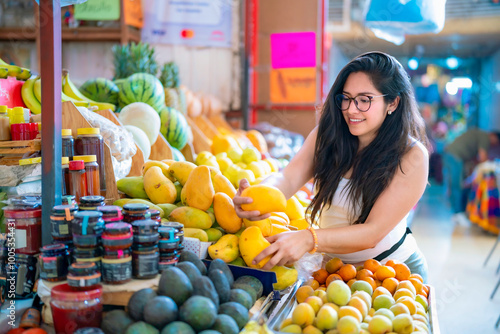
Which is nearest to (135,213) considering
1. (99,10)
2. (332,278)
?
(332,278)

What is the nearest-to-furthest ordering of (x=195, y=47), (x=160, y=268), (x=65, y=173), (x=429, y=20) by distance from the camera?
(x=160, y=268) → (x=65, y=173) → (x=429, y=20) → (x=195, y=47)

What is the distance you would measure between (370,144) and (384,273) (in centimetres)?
62

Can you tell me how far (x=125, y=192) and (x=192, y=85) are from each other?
3.50 metres

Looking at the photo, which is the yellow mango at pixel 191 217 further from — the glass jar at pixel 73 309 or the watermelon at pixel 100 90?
the watermelon at pixel 100 90

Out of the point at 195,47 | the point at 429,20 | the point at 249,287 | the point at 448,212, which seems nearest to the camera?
the point at 249,287

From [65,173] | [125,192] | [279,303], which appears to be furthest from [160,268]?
[125,192]

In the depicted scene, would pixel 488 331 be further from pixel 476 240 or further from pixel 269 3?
pixel 269 3

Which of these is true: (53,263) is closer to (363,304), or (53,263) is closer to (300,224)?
(363,304)

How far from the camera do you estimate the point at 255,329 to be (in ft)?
3.87

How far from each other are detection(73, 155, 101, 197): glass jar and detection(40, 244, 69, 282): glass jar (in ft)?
1.24

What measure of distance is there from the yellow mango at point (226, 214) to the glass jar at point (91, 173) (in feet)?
1.50

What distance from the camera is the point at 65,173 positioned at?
5.31 ft

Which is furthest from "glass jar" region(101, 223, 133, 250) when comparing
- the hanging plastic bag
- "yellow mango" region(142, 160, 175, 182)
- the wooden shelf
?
the wooden shelf

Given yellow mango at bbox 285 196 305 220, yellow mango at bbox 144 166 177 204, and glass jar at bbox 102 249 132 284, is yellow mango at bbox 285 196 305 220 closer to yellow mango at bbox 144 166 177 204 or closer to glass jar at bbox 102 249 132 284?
yellow mango at bbox 144 166 177 204
